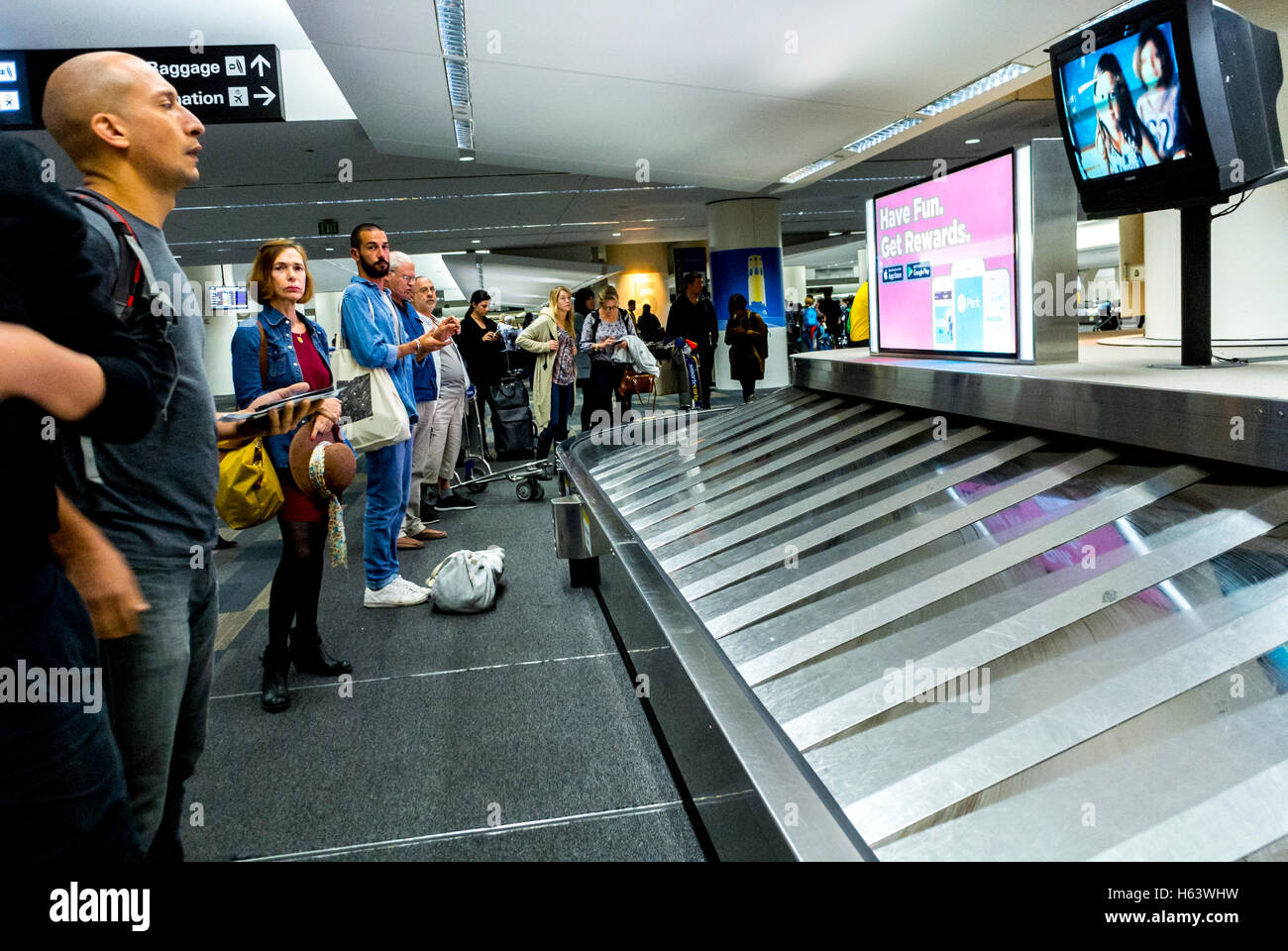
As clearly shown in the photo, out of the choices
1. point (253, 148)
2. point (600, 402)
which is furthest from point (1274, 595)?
point (253, 148)

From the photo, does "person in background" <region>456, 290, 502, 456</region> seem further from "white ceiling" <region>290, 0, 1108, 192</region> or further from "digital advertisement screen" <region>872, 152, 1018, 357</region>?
"digital advertisement screen" <region>872, 152, 1018, 357</region>

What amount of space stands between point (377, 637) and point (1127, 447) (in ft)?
9.65

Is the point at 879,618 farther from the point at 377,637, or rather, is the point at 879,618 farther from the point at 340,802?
the point at 377,637

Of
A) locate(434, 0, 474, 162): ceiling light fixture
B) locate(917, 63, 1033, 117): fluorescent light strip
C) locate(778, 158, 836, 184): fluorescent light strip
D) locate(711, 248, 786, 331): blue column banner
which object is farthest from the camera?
locate(711, 248, 786, 331): blue column banner

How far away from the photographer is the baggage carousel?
1.40m

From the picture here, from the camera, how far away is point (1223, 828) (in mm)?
1256

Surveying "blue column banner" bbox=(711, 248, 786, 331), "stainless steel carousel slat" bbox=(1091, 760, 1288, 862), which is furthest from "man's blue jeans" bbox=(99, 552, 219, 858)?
"blue column banner" bbox=(711, 248, 786, 331)

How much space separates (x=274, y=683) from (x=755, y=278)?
13619 millimetres

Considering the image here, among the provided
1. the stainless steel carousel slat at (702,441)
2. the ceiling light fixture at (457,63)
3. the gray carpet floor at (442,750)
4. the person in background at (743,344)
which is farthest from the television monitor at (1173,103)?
the person in background at (743,344)

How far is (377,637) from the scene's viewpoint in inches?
152

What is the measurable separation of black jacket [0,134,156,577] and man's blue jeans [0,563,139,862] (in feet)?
0.14

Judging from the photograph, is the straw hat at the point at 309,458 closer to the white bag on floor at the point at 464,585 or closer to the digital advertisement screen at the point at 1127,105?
the white bag on floor at the point at 464,585

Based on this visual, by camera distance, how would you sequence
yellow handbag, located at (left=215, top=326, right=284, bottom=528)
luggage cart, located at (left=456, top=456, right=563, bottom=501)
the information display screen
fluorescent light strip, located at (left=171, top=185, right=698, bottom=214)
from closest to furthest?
yellow handbag, located at (left=215, top=326, right=284, bottom=528), luggage cart, located at (left=456, top=456, right=563, bottom=501), fluorescent light strip, located at (left=171, top=185, right=698, bottom=214), the information display screen

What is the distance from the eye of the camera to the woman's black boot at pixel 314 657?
3.39 m
